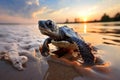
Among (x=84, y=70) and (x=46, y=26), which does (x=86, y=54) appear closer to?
(x=84, y=70)

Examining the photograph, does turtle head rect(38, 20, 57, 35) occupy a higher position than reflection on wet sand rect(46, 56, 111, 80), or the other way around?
turtle head rect(38, 20, 57, 35)

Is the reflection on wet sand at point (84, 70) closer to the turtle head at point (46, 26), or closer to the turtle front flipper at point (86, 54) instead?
the turtle front flipper at point (86, 54)

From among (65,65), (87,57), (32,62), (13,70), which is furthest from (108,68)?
(13,70)

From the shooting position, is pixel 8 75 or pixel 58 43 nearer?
pixel 8 75

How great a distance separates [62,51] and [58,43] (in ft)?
1.16

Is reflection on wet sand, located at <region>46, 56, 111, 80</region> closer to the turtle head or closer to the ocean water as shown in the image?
the ocean water

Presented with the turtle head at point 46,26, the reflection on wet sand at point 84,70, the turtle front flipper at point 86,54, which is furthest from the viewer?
the turtle head at point 46,26

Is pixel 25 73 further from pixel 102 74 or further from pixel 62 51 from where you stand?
pixel 62 51

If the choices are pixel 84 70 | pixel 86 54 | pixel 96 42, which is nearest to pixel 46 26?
pixel 86 54

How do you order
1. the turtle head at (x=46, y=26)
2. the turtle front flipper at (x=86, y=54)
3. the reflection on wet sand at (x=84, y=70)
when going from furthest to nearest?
the turtle head at (x=46, y=26)
the turtle front flipper at (x=86, y=54)
the reflection on wet sand at (x=84, y=70)

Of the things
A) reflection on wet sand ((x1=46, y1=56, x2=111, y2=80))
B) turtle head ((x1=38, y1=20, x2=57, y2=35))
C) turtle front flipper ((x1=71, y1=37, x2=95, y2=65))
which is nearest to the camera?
reflection on wet sand ((x1=46, y1=56, x2=111, y2=80))

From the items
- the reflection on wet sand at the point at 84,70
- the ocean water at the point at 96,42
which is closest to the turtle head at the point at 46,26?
the reflection on wet sand at the point at 84,70

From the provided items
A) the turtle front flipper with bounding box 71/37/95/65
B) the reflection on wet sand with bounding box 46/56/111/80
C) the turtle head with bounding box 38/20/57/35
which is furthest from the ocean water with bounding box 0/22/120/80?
the turtle head with bounding box 38/20/57/35

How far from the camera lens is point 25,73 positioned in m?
1.94
